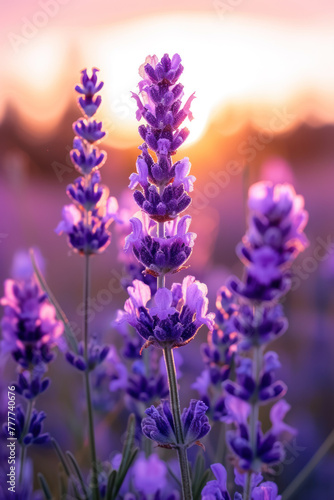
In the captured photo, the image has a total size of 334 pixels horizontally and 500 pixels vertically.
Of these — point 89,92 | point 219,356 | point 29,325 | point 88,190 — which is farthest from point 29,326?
point 89,92

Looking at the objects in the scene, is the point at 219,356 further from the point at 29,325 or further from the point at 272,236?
the point at 272,236

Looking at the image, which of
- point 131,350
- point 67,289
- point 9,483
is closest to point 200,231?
point 131,350

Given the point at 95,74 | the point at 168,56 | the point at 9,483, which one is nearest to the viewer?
the point at 168,56

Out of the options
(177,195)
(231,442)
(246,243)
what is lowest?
(231,442)

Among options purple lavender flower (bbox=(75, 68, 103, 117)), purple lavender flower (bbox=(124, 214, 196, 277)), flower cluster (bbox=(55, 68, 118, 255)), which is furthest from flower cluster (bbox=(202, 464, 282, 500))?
purple lavender flower (bbox=(75, 68, 103, 117))

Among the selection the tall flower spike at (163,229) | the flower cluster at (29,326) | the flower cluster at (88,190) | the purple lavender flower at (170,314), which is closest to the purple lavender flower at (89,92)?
the flower cluster at (88,190)

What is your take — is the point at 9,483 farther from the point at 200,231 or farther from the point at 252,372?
the point at 200,231
